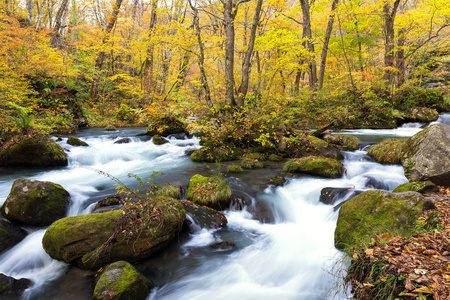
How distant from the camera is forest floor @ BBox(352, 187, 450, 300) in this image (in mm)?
2307

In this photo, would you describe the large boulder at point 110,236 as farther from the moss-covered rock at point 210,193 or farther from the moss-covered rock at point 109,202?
the moss-covered rock at point 210,193

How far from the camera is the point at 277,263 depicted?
14.7 ft

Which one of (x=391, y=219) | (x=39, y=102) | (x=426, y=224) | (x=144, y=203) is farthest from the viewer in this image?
(x=39, y=102)

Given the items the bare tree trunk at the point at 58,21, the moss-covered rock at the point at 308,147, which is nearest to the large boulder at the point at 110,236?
the moss-covered rock at the point at 308,147

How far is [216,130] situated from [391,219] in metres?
7.63

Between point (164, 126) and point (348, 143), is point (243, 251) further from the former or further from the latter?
point (164, 126)

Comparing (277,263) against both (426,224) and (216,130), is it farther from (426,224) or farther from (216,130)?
(216,130)

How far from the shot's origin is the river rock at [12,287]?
11.2ft

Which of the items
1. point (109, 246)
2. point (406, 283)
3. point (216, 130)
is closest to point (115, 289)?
point (109, 246)

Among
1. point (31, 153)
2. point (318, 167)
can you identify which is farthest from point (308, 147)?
point (31, 153)

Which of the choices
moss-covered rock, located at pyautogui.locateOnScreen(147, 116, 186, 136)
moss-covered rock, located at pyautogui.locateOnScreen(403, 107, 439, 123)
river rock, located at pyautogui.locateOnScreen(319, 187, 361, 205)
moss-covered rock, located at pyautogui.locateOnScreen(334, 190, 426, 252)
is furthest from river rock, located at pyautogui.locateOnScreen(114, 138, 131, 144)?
moss-covered rock, located at pyautogui.locateOnScreen(403, 107, 439, 123)

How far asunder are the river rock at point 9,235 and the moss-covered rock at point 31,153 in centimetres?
435

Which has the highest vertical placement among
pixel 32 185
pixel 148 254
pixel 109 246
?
pixel 32 185

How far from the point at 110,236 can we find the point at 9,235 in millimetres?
2237
